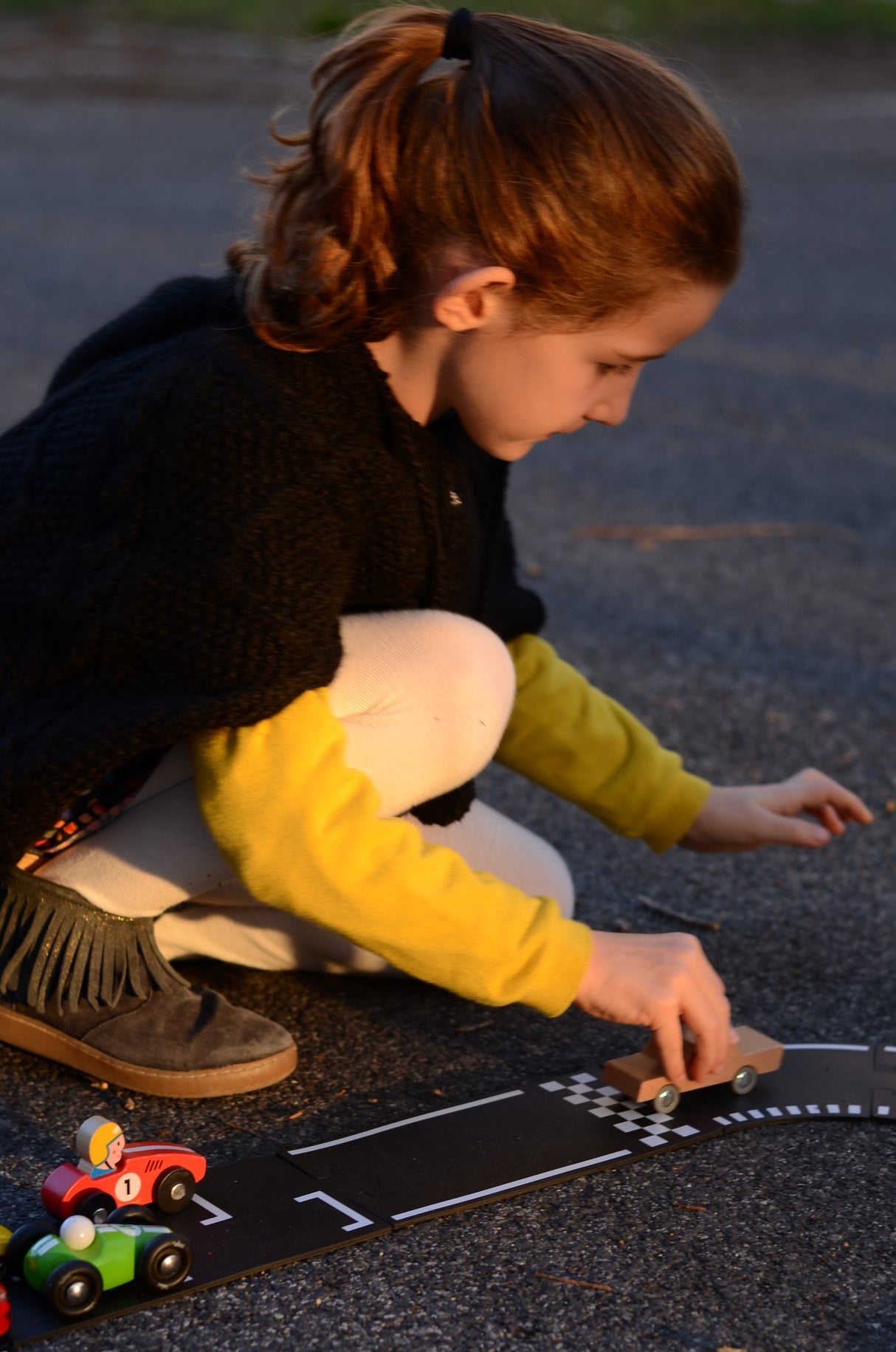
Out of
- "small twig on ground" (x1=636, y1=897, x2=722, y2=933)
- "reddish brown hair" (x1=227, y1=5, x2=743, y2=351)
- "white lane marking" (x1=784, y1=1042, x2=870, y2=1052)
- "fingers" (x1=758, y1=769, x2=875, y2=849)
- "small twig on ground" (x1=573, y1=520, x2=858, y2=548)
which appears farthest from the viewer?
"small twig on ground" (x1=573, y1=520, x2=858, y2=548)

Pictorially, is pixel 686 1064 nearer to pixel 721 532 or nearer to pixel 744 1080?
pixel 744 1080

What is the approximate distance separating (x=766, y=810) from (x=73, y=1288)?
0.90m

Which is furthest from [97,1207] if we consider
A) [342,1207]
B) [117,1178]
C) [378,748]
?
[378,748]

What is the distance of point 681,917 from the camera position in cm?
176

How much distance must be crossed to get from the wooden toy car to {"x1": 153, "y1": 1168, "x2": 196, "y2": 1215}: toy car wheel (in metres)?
0.40

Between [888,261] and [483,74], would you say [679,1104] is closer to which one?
[483,74]

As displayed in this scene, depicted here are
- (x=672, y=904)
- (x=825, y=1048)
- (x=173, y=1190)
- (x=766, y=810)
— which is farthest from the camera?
(x=672, y=904)

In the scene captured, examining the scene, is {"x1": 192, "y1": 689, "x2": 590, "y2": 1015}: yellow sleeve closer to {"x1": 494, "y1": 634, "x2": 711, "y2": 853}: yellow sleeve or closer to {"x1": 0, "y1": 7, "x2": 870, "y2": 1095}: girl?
{"x1": 0, "y1": 7, "x2": 870, "y2": 1095}: girl

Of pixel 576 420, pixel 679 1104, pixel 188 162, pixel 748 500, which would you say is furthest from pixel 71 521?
pixel 188 162

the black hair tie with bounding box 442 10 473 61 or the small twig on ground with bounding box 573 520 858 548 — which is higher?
the black hair tie with bounding box 442 10 473 61

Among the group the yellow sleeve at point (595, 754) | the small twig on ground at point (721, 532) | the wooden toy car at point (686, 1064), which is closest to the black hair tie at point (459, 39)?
the yellow sleeve at point (595, 754)

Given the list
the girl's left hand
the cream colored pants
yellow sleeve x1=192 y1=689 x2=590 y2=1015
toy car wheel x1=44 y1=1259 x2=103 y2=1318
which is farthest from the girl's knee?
toy car wheel x1=44 y1=1259 x2=103 y2=1318

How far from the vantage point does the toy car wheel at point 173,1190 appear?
1.16 m

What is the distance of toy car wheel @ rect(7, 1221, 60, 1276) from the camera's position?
107 centimetres
